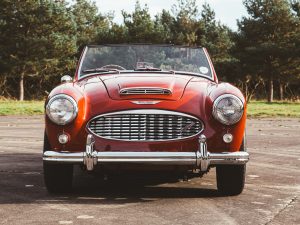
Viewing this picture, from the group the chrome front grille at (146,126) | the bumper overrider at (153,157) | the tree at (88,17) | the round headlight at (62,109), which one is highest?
the tree at (88,17)

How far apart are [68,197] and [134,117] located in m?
1.03

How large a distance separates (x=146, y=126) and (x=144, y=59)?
1707mm

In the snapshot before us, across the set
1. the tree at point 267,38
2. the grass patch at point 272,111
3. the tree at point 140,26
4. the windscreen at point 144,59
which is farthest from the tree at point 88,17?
the windscreen at point 144,59

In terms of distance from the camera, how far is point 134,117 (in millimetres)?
4965

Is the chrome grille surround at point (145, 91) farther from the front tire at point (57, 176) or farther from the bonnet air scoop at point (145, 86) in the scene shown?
the front tire at point (57, 176)

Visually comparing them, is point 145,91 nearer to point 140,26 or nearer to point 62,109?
point 62,109

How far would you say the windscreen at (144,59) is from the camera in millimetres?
6324

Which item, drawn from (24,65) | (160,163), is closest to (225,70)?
(24,65)

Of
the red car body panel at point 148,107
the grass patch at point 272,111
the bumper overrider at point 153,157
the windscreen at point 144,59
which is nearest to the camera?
the bumper overrider at point 153,157

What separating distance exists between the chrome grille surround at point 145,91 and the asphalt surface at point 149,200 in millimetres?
993

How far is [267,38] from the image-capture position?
46500 mm

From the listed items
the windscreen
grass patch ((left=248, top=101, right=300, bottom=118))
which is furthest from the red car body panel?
grass patch ((left=248, top=101, right=300, bottom=118))

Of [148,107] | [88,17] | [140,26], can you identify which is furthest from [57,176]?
[88,17]

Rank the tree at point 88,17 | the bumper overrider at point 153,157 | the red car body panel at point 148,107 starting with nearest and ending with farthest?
the bumper overrider at point 153,157
the red car body panel at point 148,107
the tree at point 88,17
